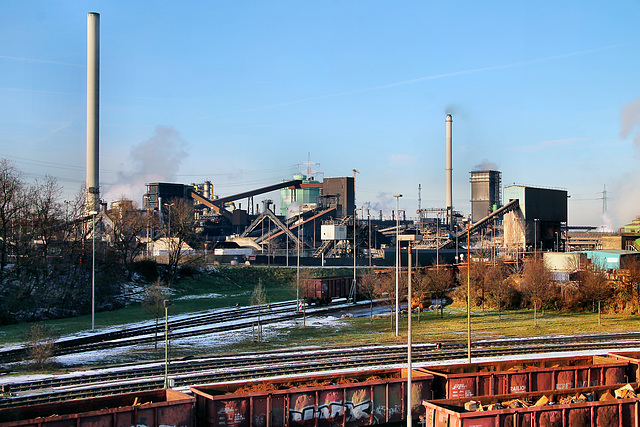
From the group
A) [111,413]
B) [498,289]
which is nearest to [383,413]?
[111,413]

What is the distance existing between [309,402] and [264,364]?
1145 centimetres

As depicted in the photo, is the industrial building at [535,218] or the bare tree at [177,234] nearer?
the bare tree at [177,234]

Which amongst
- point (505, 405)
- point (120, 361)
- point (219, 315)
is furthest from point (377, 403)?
point (219, 315)

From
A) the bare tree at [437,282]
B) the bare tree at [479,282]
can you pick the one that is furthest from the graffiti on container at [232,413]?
the bare tree at [479,282]

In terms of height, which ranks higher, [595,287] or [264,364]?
[595,287]

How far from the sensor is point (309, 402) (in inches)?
710

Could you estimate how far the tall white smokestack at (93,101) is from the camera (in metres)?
81.7

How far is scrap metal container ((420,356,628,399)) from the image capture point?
1995cm

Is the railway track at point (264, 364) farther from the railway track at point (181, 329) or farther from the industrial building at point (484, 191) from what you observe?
the industrial building at point (484, 191)

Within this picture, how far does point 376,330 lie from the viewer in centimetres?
4269

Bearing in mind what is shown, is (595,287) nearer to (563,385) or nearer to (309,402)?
(563,385)

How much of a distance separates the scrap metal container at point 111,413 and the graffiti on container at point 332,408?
3318 mm

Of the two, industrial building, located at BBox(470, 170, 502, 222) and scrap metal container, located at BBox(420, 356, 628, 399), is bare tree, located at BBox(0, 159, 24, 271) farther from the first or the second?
industrial building, located at BBox(470, 170, 502, 222)

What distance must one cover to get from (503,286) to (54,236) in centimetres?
4477
